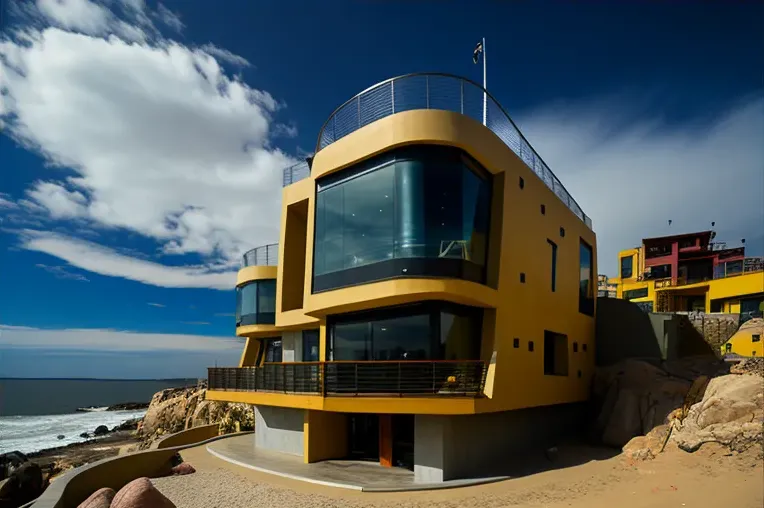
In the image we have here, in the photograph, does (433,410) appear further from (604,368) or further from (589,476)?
(604,368)

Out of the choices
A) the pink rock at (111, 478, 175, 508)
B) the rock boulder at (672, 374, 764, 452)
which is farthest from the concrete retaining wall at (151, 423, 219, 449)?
the rock boulder at (672, 374, 764, 452)

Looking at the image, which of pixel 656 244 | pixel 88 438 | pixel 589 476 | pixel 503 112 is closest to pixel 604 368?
pixel 589 476

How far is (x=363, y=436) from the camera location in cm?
1792

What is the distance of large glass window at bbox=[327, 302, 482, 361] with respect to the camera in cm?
1449

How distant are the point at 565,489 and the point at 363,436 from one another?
7457 millimetres

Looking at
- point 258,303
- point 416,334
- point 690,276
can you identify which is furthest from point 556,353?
point 690,276

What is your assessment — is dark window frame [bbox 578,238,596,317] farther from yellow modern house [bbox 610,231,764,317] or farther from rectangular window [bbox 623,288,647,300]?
rectangular window [bbox 623,288,647,300]

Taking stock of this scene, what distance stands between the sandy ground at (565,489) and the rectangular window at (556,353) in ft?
17.5

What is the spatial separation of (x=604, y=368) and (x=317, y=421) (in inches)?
585

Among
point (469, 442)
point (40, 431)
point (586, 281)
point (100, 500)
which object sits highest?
point (586, 281)

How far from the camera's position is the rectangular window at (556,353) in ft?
66.6

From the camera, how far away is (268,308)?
2455cm

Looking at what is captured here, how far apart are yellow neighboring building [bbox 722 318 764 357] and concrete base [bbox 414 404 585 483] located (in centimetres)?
2752

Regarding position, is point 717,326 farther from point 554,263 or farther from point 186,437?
point 186,437
